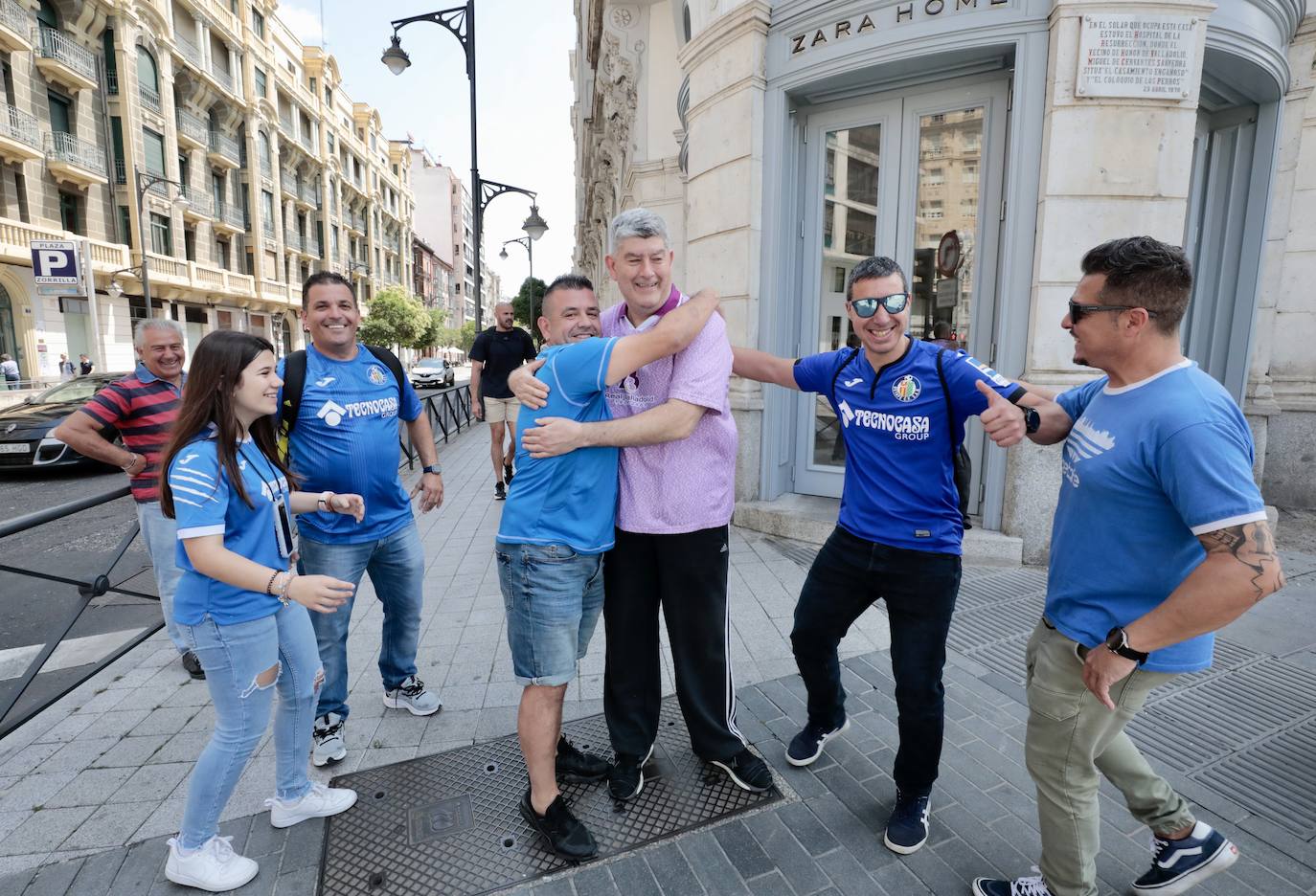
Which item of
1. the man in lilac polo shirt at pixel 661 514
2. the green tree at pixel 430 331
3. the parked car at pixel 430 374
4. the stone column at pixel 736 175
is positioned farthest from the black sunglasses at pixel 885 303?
the green tree at pixel 430 331

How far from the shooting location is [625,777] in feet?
8.77

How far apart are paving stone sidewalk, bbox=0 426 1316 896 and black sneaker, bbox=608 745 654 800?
0.28 m

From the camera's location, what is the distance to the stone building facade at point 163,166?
2558 cm

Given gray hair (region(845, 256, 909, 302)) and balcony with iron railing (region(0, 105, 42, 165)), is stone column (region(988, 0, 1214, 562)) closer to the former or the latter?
gray hair (region(845, 256, 909, 302))

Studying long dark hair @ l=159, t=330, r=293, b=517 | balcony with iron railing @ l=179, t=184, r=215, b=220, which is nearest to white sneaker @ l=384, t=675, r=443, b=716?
long dark hair @ l=159, t=330, r=293, b=517

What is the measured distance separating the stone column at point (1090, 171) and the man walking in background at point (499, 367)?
5.25 m

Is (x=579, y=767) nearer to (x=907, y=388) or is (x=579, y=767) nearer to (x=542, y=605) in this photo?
(x=542, y=605)

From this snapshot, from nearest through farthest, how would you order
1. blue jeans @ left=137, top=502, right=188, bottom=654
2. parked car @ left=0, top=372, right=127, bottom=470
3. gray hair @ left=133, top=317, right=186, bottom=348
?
blue jeans @ left=137, top=502, right=188, bottom=654
gray hair @ left=133, top=317, right=186, bottom=348
parked car @ left=0, top=372, right=127, bottom=470

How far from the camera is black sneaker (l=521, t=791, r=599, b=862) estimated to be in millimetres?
2322

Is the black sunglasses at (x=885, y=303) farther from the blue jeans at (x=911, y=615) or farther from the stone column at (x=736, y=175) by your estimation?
the stone column at (x=736, y=175)

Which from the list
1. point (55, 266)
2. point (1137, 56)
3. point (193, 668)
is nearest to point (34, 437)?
point (55, 266)

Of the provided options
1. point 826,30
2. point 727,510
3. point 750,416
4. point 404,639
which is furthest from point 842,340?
point 404,639

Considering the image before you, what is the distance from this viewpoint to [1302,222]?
22.8 feet

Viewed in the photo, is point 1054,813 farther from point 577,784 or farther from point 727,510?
point 577,784
